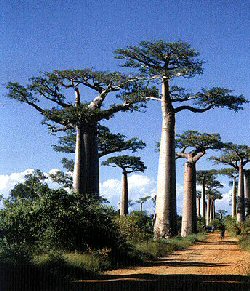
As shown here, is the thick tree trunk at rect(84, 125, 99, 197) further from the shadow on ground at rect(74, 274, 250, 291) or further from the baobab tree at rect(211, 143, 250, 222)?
the baobab tree at rect(211, 143, 250, 222)

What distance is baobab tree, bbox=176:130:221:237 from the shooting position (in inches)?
970

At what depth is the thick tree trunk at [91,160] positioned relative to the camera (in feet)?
51.8

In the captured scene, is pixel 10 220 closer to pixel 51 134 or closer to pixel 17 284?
pixel 17 284

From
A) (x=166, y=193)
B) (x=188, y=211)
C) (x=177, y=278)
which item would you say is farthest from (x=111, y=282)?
(x=188, y=211)

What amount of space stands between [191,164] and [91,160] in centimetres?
1017

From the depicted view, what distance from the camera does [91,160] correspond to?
15969mm

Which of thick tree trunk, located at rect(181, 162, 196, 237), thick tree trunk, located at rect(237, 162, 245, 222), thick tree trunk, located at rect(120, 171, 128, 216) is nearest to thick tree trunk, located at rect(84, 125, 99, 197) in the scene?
thick tree trunk, located at rect(181, 162, 196, 237)

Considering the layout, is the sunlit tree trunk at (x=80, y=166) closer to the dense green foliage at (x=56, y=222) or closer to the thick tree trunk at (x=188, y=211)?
the dense green foliage at (x=56, y=222)

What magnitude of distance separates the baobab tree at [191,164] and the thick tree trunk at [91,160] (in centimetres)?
974

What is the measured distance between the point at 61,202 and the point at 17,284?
150 inches

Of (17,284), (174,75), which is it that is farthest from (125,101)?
(17,284)

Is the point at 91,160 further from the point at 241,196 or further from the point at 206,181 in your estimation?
the point at 206,181

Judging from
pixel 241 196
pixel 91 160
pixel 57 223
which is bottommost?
pixel 57 223

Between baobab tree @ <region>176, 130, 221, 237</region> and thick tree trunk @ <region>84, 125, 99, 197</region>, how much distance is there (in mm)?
9745
